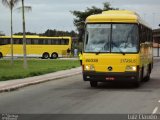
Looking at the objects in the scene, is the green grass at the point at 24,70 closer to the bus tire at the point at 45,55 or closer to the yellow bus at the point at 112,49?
the yellow bus at the point at 112,49

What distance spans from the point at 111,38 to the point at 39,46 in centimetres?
5548

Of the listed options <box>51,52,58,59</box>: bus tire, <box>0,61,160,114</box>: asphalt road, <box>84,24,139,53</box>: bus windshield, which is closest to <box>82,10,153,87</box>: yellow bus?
<box>84,24,139,53</box>: bus windshield

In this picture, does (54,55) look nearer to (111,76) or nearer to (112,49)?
(112,49)

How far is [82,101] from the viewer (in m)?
17.4

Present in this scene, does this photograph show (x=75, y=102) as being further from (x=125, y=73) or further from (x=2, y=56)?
(x=2, y=56)

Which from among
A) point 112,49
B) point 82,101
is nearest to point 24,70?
point 112,49

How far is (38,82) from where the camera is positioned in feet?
85.9

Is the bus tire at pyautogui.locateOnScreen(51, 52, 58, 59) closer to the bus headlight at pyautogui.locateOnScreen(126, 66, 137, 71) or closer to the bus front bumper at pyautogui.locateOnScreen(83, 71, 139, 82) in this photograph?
the bus front bumper at pyautogui.locateOnScreen(83, 71, 139, 82)

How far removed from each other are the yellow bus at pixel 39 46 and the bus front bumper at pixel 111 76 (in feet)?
180

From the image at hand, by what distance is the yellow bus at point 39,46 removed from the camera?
76.7 metres

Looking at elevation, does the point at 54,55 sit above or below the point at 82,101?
below

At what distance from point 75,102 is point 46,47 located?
61.0 m

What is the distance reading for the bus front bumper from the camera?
2209cm

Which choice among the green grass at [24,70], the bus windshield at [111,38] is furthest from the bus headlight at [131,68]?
the green grass at [24,70]
